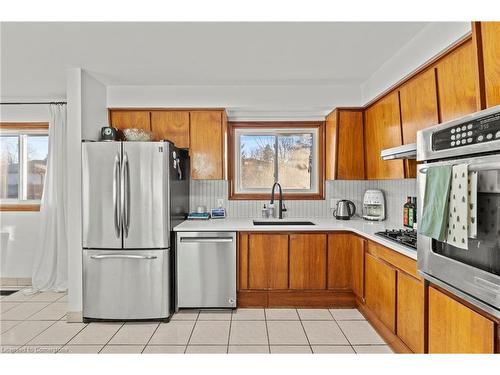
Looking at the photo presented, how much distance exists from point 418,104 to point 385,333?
1.82 meters

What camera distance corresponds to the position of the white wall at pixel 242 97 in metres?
3.54

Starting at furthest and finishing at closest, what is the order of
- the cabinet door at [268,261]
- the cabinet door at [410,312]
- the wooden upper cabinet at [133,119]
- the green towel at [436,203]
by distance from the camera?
the wooden upper cabinet at [133,119]
the cabinet door at [268,261]
the cabinet door at [410,312]
the green towel at [436,203]

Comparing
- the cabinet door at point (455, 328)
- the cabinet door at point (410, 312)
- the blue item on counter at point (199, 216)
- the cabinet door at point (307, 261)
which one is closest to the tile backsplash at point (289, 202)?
the blue item on counter at point (199, 216)

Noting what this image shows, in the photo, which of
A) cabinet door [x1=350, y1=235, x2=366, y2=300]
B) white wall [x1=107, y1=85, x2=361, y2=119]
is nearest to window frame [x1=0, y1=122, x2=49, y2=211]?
white wall [x1=107, y1=85, x2=361, y2=119]

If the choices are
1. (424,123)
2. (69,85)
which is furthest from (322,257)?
(69,85)

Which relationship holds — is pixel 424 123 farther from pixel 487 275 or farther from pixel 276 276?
pixel 276 276

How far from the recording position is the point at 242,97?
11.7 feet

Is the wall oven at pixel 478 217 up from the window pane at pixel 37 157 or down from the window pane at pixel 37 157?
down

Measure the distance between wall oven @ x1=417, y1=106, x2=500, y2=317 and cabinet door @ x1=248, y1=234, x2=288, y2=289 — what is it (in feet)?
5.57

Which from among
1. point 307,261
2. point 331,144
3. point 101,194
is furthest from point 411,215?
point 101,194

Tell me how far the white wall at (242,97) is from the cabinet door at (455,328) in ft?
8.03

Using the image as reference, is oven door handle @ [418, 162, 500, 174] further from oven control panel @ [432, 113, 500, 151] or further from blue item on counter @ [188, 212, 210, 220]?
blue item on counter @ [188, 212, 210, 220]

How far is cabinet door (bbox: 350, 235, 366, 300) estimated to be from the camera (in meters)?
2.92

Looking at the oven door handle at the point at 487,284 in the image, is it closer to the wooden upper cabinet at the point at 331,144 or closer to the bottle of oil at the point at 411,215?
the bottle of oil at the point at 411,215
